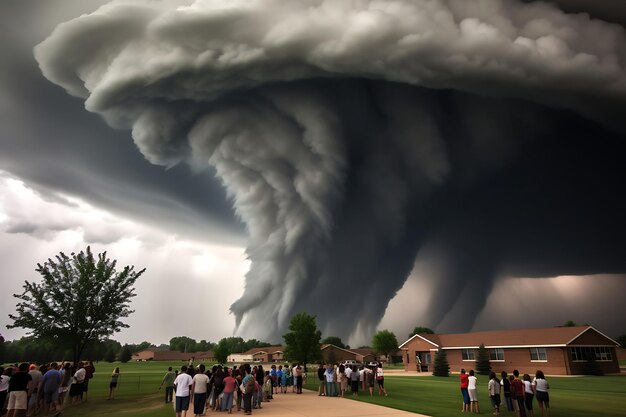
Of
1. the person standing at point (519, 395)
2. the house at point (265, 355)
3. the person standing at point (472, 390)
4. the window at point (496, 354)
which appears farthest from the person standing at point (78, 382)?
the house at point (265, 355)

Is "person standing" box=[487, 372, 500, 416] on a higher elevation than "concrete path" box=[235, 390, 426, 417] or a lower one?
higher

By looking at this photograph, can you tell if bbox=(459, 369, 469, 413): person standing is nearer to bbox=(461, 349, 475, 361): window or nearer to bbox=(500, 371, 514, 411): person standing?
bbox=(500, 371, 514, 411): person standing

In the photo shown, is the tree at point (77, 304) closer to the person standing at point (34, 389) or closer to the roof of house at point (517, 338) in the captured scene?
the person standing at point (34, 389)

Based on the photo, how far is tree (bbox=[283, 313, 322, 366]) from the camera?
48750 mm

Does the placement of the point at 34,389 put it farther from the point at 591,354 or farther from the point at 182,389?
the point at 591,354

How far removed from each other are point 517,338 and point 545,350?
4604 millimetres

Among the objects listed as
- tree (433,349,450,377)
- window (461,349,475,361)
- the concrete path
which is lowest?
the concrete path

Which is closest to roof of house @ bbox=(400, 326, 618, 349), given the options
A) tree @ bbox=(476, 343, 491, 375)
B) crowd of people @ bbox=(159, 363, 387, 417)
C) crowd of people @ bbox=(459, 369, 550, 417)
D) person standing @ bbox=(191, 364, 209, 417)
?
tree @ bbox=(476, 343, 491, 375)

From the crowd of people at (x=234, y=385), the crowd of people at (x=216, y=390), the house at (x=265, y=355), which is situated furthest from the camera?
the house at (x=265, y=355)

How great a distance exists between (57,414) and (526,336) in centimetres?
5406

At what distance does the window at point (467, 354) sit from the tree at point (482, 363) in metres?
6.03

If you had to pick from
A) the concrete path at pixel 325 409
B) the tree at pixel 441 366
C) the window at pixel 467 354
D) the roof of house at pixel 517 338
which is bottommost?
the concrete path at pixel 325 409

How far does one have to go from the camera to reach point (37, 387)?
16766mm

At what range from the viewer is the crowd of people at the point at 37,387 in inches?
557
